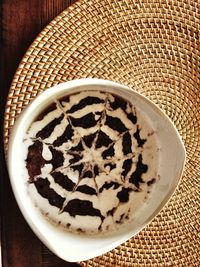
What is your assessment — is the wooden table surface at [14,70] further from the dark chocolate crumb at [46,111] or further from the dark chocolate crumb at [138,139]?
the dark chocolate crumb at [138,139]

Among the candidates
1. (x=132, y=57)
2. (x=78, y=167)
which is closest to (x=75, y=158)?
(x=78, y=167)

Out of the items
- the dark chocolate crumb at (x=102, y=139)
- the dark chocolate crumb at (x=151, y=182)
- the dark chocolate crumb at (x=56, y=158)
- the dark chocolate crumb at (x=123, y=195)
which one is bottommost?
the dark chocolate crumb at (x=123, y=195)

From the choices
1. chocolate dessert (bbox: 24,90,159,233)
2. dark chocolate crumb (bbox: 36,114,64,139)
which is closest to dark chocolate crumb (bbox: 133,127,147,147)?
chocolate dessert (bbox: 24,90,159,233)

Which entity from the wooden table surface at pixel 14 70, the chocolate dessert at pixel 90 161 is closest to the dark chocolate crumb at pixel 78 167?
the chocolate dessert at pixel 90 161

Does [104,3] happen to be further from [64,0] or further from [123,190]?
[123,190]

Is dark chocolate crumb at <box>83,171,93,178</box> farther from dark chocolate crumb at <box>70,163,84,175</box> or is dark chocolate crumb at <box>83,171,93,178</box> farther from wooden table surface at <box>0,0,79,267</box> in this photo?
wooden table surface at <box>0,0,79,267</box>

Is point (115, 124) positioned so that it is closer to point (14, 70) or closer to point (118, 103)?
point (118, 103)

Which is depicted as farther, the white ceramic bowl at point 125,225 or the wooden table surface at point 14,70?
the wooden table surface at point 14,70
